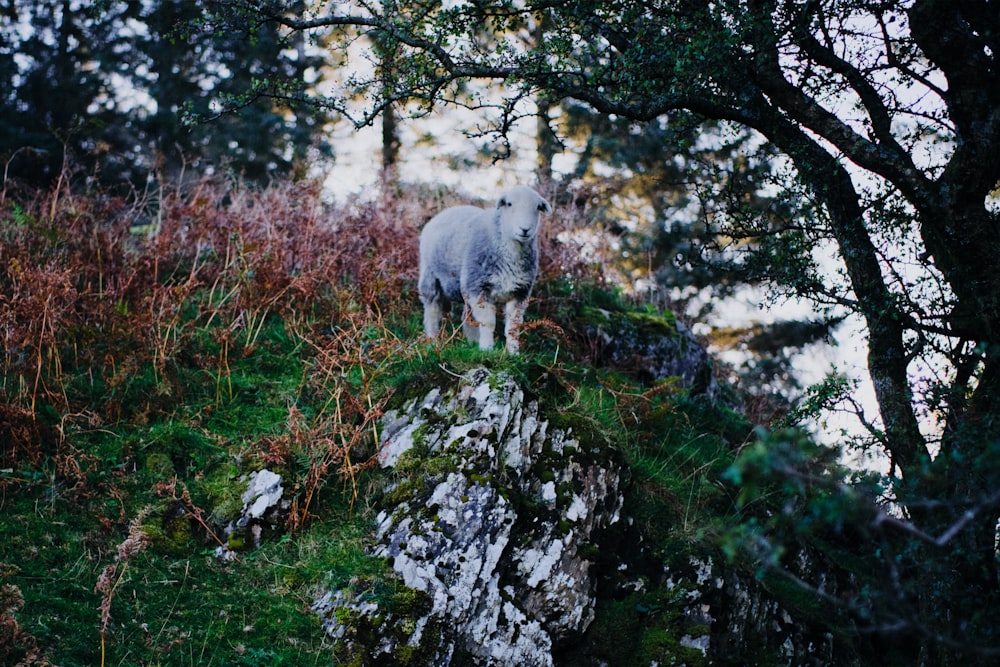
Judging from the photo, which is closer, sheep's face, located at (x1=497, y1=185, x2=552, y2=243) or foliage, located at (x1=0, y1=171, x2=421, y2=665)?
foliage, located at (x1=0, y1=171, x2=421, y2=665)

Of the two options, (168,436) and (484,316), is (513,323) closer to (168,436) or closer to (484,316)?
(484,316)

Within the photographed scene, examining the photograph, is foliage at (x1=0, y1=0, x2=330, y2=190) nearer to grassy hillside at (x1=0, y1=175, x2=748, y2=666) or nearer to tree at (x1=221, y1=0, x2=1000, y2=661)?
grassy hillside at (x1=0, y1=175, x2=748, y2=666)

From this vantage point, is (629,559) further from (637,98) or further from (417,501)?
(637,98)

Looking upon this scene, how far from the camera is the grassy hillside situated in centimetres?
458

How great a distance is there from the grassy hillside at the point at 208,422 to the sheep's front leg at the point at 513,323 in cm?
21

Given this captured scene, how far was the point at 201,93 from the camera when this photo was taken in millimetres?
16391

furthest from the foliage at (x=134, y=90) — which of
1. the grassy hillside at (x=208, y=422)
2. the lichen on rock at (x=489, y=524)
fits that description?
the lichen on rock at (x=489, y=524)

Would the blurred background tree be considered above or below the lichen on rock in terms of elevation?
above

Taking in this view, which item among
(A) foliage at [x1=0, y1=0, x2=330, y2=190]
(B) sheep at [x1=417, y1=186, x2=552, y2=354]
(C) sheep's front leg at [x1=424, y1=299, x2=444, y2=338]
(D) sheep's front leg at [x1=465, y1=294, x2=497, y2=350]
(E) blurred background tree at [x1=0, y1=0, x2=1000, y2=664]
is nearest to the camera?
(E) blurred background tree at [x1=0, y1=0, x2=1000, y2=664]

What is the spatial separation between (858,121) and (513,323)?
3436 mm

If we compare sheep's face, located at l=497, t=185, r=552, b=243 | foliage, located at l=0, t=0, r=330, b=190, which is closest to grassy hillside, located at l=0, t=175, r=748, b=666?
sheep's face, located at l=497, t=185, r=552, b=243

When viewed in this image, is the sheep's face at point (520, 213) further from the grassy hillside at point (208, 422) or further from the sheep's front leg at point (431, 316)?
the sheep's front leg at point (431, 316)

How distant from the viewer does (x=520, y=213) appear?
21.8 ft

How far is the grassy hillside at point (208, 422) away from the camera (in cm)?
458
